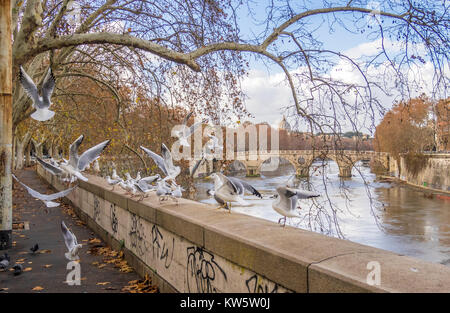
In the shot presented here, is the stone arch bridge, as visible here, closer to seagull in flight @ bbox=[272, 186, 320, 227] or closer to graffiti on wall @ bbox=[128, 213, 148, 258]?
seagull in flight @ bbox=[272, 186, 320, 227]

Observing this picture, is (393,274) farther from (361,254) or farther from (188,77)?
(188,77)

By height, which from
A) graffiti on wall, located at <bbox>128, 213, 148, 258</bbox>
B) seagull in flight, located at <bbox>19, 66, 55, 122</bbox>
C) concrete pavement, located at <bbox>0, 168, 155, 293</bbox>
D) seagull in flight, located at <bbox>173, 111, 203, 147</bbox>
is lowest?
concrete pavement, located at <bbox>0, 168, 155, 293</bbox>

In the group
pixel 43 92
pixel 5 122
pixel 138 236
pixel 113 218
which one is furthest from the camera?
pixel 113 218

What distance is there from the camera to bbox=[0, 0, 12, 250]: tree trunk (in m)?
7.55

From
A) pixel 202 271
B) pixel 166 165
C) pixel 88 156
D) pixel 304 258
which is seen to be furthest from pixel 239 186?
pixel 88 156

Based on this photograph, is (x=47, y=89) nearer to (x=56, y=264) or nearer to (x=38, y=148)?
(x=56, y=264)

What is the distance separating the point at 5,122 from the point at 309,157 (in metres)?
35.9

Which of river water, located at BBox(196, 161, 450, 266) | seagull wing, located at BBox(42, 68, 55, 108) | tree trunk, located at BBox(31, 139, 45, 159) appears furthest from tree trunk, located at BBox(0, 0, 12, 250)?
tree trunk, located at BBox(31, 139, 45, 159)

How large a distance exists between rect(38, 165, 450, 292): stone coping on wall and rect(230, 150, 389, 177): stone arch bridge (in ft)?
6.36

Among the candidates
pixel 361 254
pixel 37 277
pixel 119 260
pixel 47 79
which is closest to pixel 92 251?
pixel 119 260

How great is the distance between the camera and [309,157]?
41.3 m

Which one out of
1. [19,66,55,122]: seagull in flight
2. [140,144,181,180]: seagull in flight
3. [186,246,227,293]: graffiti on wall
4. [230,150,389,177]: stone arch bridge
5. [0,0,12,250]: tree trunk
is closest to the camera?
[186,246,227,293]: graffiti on wall

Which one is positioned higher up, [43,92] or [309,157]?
[43,92]
